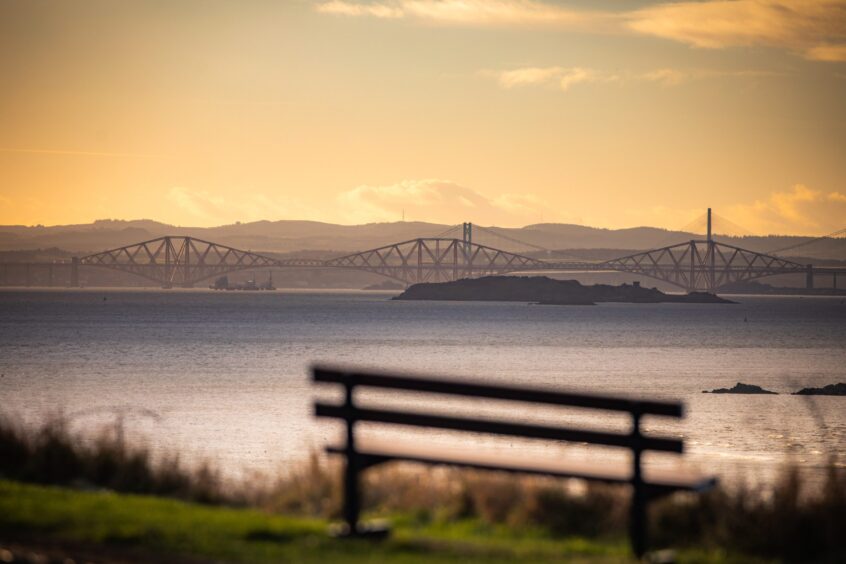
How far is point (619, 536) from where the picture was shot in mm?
9852

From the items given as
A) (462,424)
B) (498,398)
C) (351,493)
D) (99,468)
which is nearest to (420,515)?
(351,493)

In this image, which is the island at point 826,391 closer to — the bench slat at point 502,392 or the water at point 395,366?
the water at point 395,366

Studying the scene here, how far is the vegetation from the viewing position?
875 centimetres

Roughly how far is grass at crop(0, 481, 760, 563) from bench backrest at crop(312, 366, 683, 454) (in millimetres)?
831

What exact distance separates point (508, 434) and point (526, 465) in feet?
0.83

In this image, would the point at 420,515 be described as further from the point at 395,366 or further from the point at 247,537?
the point at 395,366

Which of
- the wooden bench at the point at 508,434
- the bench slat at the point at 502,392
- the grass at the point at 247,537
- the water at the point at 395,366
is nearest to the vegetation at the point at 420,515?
the grass at the point at 247,537

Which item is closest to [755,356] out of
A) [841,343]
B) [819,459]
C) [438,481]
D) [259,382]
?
[841,343]

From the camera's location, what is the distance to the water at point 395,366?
1094 inches

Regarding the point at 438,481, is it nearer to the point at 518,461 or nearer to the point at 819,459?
→ the point at 518,461

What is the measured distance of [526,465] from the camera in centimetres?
870

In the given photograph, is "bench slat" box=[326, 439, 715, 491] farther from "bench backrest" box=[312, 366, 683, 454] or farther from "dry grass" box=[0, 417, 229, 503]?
"dry grass" box=[0, 417, 229, 503]

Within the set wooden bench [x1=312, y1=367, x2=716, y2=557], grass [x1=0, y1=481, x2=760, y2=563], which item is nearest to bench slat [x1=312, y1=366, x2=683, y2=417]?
wooden bench [x1=312, y1=367, x2=716, y2=557]

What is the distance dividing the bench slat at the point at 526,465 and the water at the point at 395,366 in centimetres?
325
